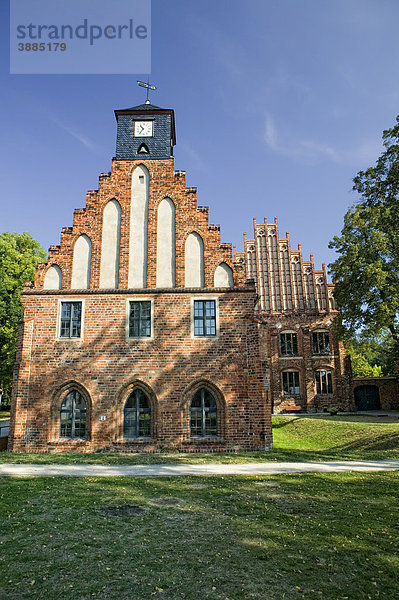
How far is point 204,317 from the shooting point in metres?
16.3

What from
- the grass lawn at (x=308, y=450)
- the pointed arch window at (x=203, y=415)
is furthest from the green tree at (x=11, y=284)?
the pointed arch window at (x=203, y=415)

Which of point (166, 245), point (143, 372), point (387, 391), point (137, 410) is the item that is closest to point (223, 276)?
point (166, 245)

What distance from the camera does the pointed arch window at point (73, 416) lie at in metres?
15.8

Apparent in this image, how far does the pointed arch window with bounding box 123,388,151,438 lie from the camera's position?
51.5 ft

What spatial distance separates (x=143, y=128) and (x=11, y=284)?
16163 mm

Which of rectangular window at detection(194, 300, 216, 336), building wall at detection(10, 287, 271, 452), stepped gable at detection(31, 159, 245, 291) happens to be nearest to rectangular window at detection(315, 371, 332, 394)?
building wall at detection(10, 287, 271, 452)

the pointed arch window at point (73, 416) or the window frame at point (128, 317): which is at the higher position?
the window frame at point (128, 317)

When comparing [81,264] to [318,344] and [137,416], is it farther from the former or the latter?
[318,344]

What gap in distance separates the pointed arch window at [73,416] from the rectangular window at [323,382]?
24964 mm

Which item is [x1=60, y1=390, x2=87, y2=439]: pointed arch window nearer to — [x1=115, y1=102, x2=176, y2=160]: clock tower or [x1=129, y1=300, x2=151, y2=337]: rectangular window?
[x1=129, y1=300, x2=151, y2=337]: rectangular window

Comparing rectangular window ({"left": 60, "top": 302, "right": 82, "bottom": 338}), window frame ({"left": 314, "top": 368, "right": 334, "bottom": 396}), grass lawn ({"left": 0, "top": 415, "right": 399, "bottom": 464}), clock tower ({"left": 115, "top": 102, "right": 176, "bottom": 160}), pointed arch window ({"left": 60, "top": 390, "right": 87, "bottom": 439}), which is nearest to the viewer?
grass lawn ({"left": 0, "top": 415, "right": 399, "bottom": 464})

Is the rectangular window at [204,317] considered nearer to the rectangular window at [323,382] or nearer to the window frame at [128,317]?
the window frame at [128,317]

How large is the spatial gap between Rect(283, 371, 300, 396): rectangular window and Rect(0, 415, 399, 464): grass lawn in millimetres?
8867

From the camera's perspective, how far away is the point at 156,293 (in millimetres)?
16453
